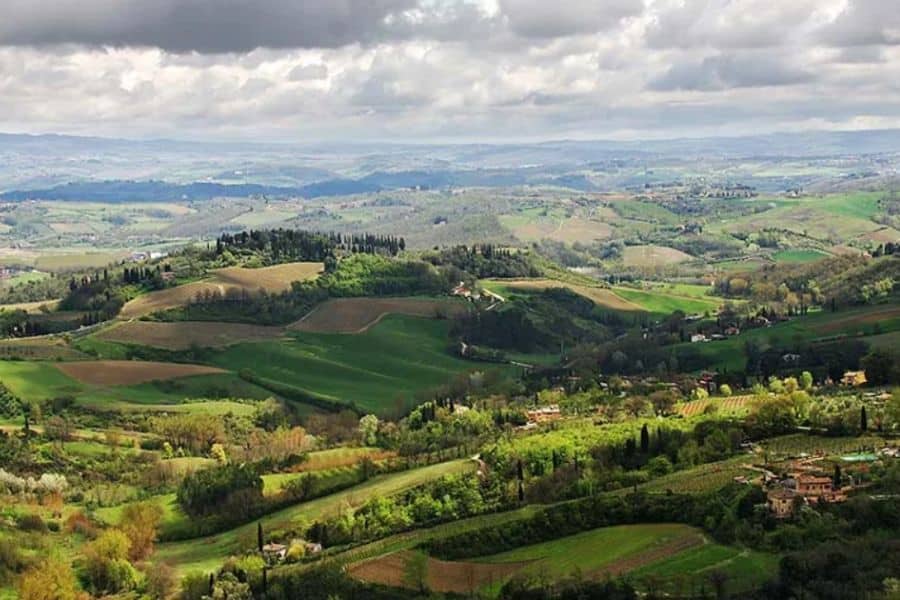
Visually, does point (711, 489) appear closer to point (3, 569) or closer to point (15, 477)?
point (3, 569)

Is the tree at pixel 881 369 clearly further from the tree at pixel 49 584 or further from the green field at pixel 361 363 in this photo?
the tree at pixel 49 584

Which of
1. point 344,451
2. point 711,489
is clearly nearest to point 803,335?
point 344,451

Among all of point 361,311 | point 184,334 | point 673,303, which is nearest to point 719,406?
point 184,334

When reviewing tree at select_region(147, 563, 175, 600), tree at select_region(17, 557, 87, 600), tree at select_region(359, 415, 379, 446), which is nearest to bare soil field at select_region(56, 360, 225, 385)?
tree at select_region(359, 415, 379, 446)

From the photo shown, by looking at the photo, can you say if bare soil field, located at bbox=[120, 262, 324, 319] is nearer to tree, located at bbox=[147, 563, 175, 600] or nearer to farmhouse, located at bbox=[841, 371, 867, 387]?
tree, located at bbox=[147, 563, 175, 600]

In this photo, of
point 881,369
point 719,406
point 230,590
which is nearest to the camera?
point 230,590

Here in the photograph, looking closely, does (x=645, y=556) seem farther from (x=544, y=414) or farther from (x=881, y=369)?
(x=881, y=369)

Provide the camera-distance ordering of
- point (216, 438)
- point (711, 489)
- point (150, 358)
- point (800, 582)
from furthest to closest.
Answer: point (150, 358)
point (216, 438)
point (711, 489)
point (800, 582)
